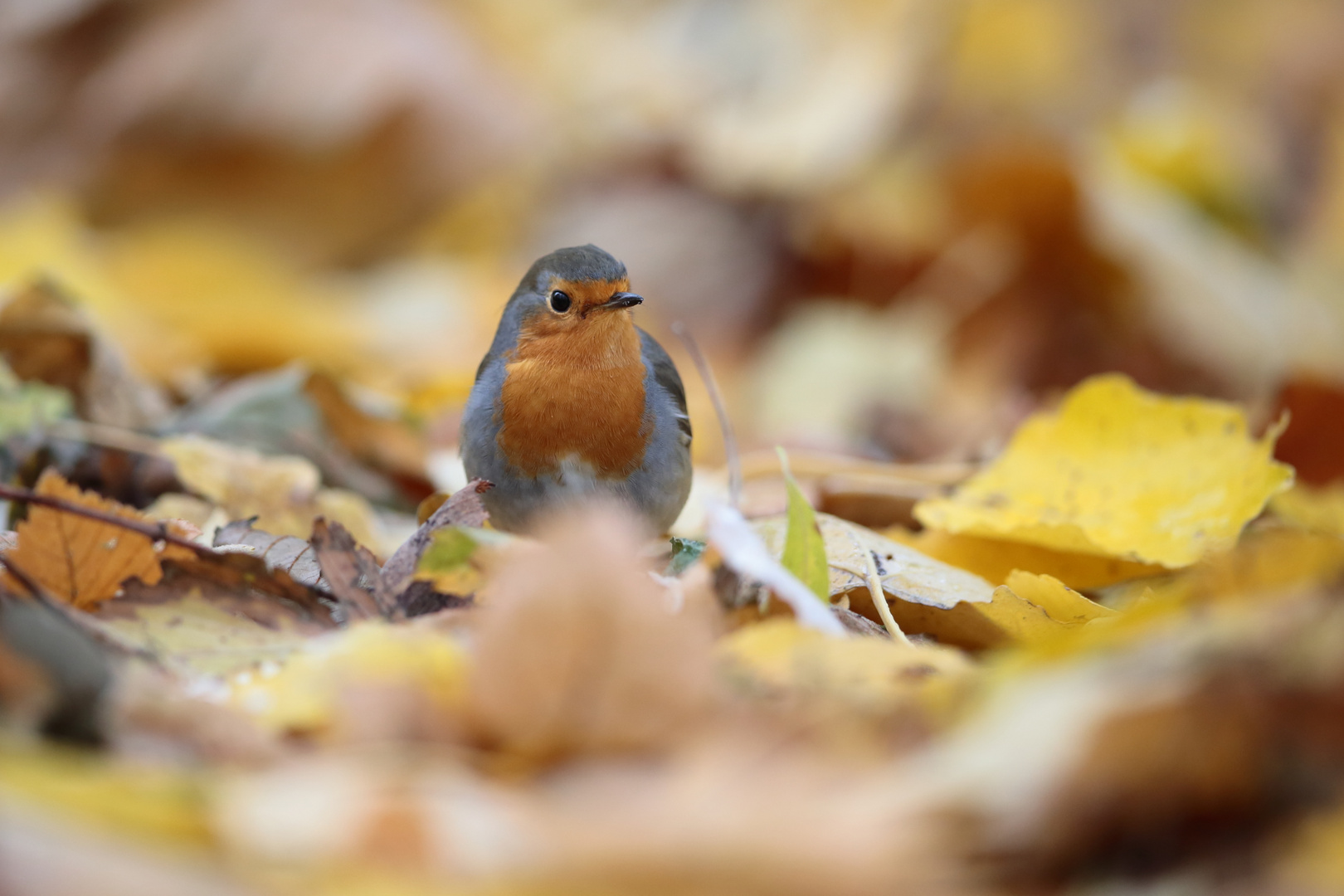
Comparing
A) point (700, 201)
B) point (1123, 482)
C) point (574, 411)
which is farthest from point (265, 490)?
point (700, 201)

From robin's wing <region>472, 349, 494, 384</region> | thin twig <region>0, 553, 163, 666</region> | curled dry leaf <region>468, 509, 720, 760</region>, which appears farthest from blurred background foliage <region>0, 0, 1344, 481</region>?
curled dry leaf <region>468, 509, 720, 760</region>

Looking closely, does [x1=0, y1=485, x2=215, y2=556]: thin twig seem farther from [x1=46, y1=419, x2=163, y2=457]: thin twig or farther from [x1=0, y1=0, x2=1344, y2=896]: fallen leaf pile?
[x1=46, y1=419, x2=163, y2=457]: thin twig

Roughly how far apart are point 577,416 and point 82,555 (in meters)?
0.64

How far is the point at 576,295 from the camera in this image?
5.81ft

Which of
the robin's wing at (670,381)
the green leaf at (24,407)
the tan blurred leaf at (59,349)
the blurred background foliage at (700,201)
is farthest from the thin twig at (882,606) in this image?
the blurred background foliage at (700,201)

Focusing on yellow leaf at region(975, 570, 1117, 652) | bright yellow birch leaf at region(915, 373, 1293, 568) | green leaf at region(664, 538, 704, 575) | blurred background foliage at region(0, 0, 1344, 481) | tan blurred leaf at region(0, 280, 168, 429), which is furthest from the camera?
blurred background foliage at region(0, 0, 1344, 481)

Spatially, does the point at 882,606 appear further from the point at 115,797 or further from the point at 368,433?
the point at 368,433

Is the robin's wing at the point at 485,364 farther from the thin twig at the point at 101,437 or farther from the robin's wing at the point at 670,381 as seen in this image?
the thin twig at the point at 101,437

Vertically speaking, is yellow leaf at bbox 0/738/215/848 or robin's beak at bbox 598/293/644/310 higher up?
robin's beak at bbox 598/293/644/310

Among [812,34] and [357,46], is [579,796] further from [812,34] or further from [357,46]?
[812,34]

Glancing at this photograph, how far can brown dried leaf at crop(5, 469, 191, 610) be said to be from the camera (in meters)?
1.11

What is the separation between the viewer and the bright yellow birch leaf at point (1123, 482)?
1398 millimetres

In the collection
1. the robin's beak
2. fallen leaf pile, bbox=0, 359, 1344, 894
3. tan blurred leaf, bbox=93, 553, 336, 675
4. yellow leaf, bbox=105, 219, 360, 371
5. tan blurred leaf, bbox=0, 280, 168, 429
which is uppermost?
yellow leaf, bbox=105, 219, 360, 371

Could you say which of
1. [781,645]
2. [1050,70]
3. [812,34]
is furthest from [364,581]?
[1050,70]
